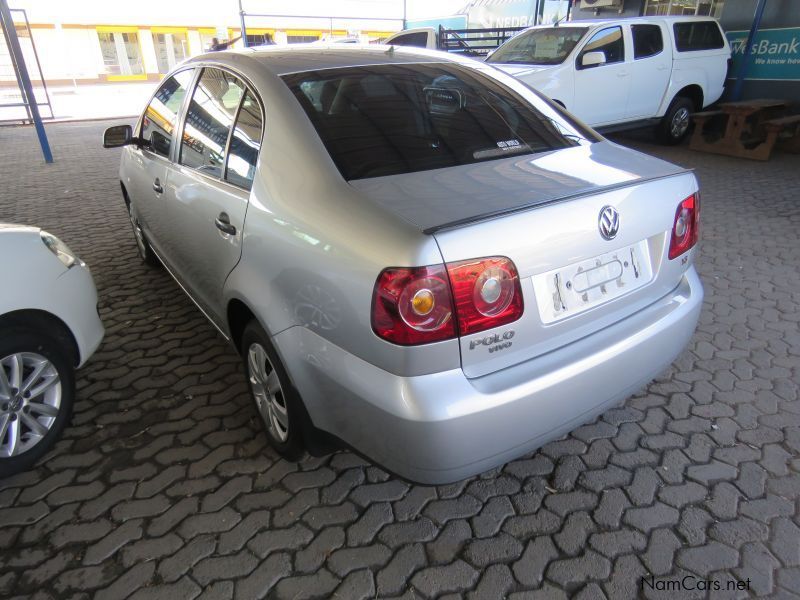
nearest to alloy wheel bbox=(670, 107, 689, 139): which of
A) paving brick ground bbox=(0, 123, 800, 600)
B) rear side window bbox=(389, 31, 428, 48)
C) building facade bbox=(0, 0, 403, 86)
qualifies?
rear side window bbox=(389, 31, 428, 48)

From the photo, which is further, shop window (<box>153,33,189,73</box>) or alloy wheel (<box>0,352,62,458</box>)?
shop window (<box>153,33,189,73</box>)

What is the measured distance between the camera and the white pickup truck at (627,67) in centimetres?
767

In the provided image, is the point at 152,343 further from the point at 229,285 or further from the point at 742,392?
the point at 742,392

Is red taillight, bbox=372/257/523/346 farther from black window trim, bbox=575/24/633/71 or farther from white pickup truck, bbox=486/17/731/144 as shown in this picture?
black window trim, bbox=575/24/633/71

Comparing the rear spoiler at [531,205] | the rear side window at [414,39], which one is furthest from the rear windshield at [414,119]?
the rear side window at [414,39]

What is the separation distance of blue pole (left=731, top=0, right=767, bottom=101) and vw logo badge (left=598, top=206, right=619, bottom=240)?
30.3 ft

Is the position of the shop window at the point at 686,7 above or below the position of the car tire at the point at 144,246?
above

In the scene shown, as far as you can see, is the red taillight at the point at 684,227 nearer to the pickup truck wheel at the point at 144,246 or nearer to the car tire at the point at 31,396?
the car tire at the point at 31,396

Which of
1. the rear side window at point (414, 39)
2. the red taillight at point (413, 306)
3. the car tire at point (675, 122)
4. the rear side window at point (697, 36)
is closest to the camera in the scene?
the red taillight at point (413, 306)

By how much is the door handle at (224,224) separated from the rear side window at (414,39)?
Result: 39.8 ft

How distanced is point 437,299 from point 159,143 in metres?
2.49

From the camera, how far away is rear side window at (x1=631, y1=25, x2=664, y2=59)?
8.14m

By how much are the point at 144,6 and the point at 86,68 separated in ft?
14.5

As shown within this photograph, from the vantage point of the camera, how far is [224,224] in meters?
2.33
